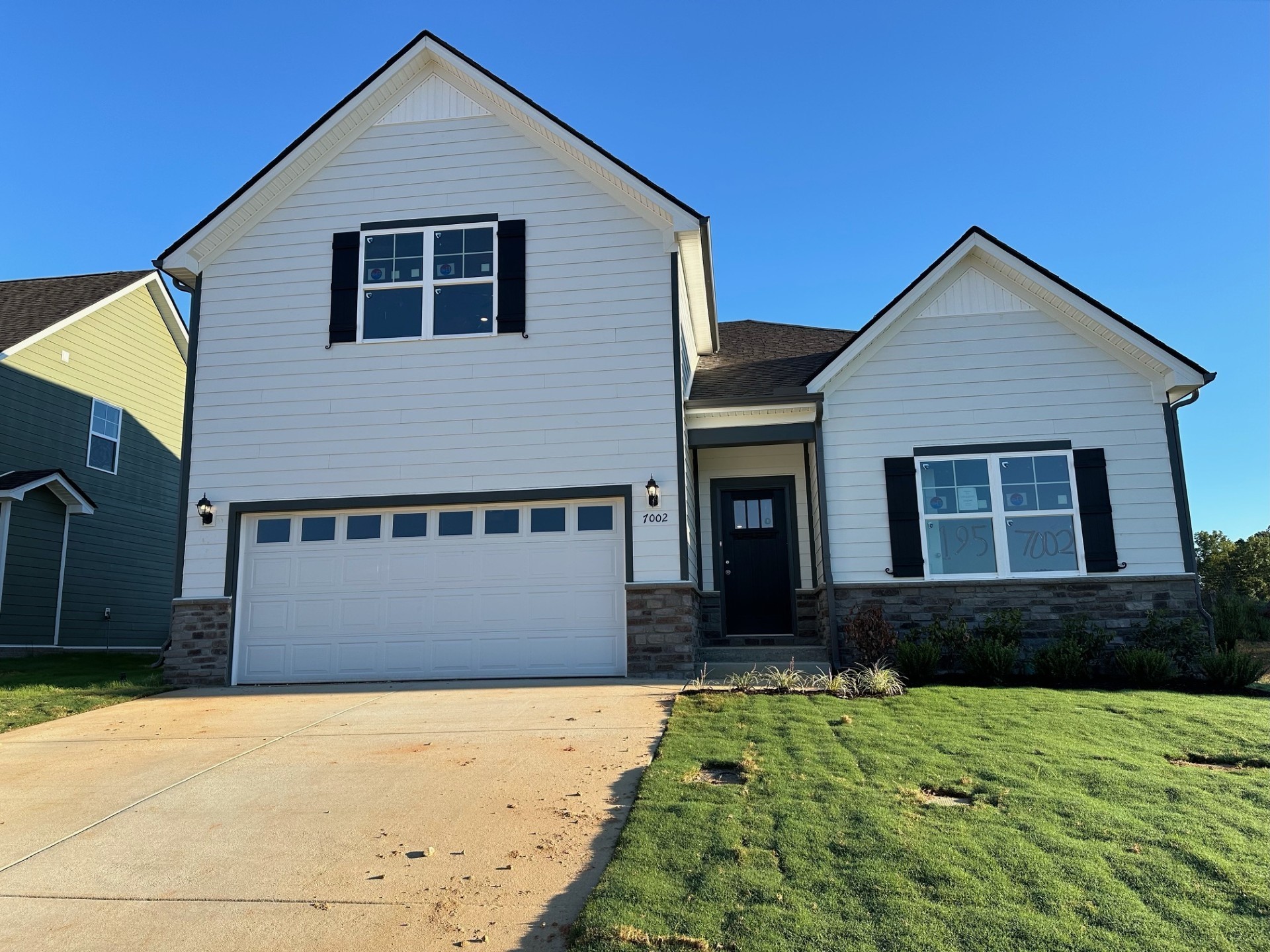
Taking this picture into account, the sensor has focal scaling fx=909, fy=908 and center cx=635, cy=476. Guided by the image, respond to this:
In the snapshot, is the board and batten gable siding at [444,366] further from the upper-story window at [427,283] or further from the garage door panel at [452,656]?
the garage door panel at [452,656]

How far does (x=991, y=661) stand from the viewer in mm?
10078

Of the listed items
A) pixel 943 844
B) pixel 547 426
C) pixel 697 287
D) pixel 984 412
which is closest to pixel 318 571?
pixel 547 426

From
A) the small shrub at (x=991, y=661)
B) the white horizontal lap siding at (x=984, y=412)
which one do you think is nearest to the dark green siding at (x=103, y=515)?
the white horizontal lap siding at (x=984, y=412)

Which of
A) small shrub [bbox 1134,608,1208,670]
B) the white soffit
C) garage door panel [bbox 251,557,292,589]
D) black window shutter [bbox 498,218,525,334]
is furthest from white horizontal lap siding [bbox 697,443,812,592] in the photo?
the white soffit

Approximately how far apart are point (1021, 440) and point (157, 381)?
17401 millimetres

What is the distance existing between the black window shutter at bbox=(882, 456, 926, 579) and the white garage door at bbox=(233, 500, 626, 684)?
3.44 m

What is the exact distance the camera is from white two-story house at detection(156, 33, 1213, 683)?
36.8 ft

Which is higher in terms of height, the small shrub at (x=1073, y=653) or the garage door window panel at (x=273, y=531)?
the garage door window panel at (x=273, y=531)

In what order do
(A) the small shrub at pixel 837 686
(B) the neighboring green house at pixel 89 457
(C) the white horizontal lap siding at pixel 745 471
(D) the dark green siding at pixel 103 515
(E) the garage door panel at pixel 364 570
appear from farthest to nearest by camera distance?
(D) the dark green siding at pixel 103 515 → (B) the neighboring green house at pixel 89 457 → (C) the white horizontal lap siding at pixel 745 471 → (E) the garage door panel at pixel 364 570 → (A) the small shrub at pixel 837 686

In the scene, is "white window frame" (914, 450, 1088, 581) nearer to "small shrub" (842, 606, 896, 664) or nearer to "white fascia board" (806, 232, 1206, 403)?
"small shrub" (842, 606, 896, 664)

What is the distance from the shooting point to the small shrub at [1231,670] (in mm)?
9398

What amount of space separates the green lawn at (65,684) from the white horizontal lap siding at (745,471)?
23.8ft

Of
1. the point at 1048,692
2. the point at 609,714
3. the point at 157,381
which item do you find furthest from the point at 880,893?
the point at 157,381

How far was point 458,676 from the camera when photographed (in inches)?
440
